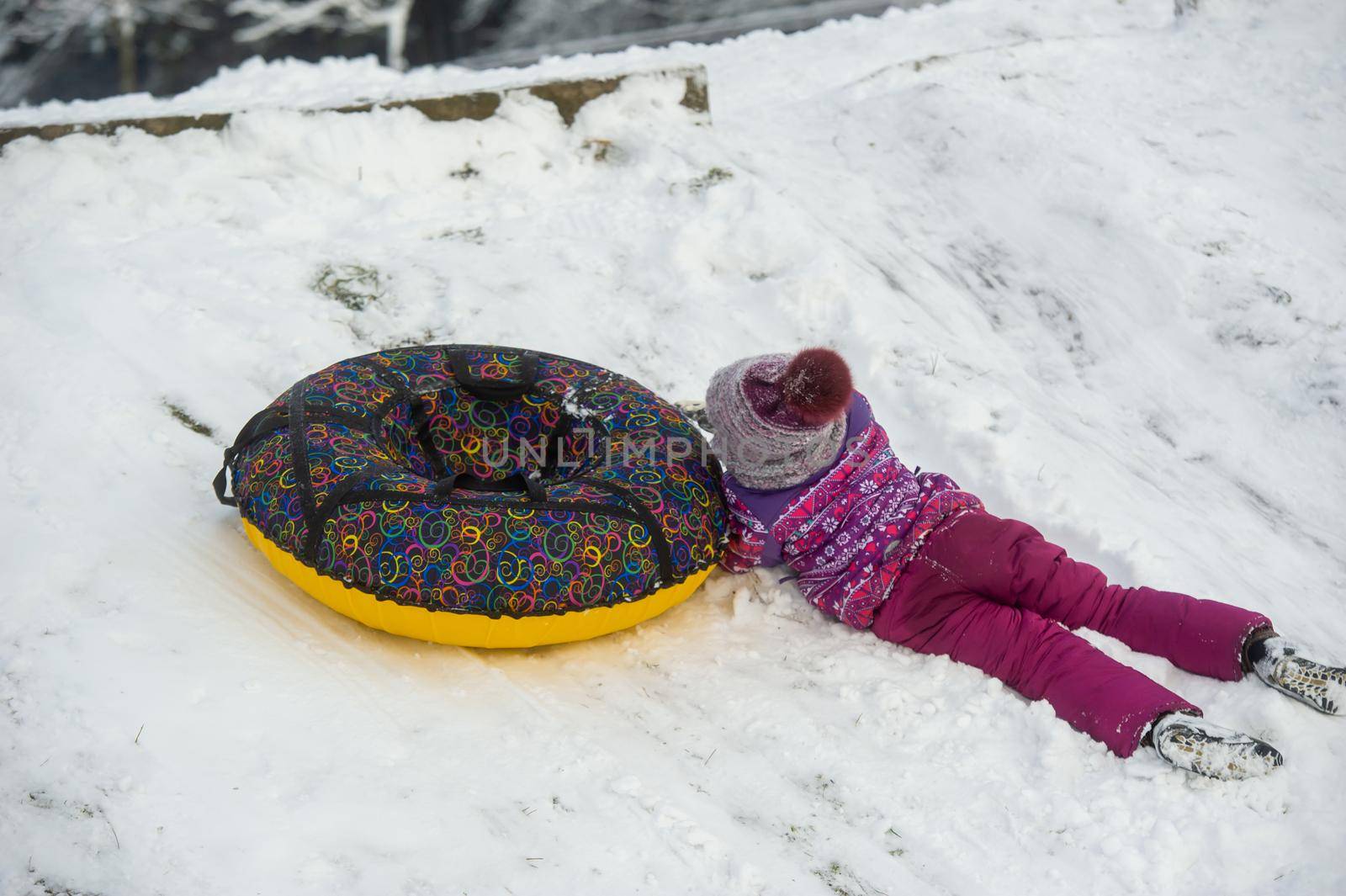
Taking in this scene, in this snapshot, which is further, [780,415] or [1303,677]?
[780,415]

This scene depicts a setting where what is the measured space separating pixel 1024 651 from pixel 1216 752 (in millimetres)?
530

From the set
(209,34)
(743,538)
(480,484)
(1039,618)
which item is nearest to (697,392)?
(480,484)

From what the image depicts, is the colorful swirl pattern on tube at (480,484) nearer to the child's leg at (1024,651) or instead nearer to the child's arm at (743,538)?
the child's arm at (743,538)

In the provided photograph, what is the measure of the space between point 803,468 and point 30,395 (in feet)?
9.22

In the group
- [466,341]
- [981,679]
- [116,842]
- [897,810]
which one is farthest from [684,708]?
[466,341]

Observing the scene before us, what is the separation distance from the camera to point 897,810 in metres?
2.72

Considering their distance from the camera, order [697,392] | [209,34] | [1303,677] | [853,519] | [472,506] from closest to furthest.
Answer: [1303,677] → [472,506] → [853,519] → [697,392] → [209,34]

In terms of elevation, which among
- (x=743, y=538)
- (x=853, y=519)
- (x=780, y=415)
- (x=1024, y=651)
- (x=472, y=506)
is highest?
(x=780, y=415)

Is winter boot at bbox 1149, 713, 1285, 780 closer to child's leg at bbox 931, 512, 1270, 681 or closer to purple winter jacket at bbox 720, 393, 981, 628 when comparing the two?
child's leg at bbox 931, 512, 1270, 681

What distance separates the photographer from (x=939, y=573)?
3158mm

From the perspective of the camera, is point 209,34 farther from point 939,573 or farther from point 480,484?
point 939,573

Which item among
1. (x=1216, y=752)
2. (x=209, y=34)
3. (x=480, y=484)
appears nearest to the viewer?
(x=1216, y=752)

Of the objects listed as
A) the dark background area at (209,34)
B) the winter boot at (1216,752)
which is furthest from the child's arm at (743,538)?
the dark background area at (209,34)

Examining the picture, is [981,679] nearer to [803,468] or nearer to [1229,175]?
[803,468]
